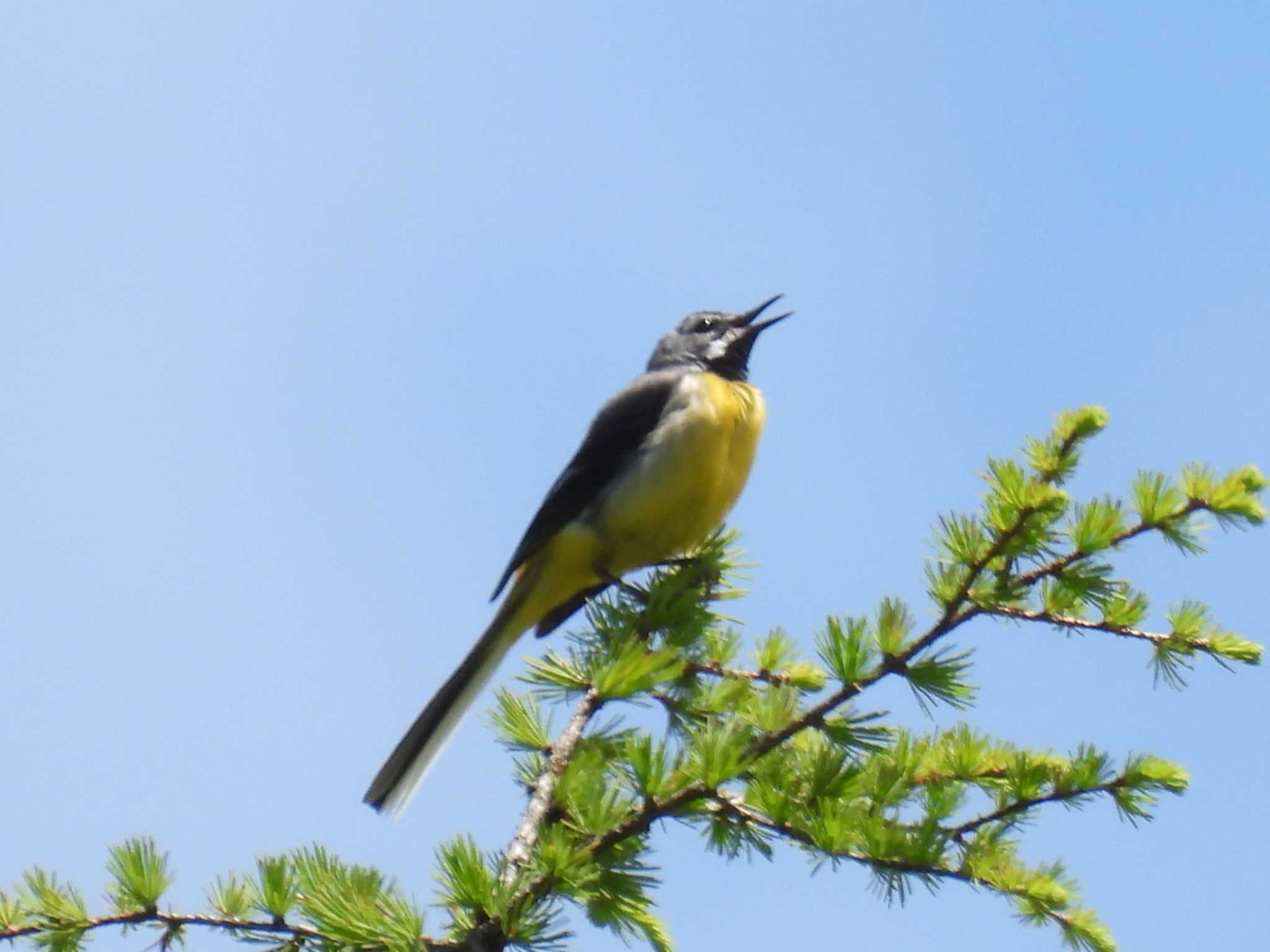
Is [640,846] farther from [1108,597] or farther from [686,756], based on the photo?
[1108,597]

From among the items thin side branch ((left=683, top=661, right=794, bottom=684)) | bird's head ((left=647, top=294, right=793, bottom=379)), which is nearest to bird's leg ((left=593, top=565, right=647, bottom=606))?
thin side branch ((left=683, top=661, right=794, bottom=684))

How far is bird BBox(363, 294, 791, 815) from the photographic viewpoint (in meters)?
6.08

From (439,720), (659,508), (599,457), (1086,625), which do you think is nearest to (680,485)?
(659,508)

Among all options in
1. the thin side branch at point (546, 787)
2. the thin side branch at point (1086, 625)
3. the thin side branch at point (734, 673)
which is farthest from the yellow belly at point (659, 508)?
the thin side branch at point (1086, 625)

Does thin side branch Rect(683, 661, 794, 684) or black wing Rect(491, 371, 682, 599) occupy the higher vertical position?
black wing Rect(491, 371, 682, 599)

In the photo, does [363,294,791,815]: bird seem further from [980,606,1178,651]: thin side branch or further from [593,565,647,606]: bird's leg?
[980,606,1178,651]: thin side branch

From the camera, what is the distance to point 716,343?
→ 7.51 m

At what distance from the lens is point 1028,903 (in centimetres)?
338

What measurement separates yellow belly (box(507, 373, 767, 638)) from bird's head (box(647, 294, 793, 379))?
0.80 m

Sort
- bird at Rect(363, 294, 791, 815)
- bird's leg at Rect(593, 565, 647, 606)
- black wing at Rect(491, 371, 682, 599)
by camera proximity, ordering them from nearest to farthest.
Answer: bird's leg at Rect(593, 565, 647, 606), bird at Rect(363, 294, 791, 815), black wing at Rect(491, 371, 682, 599)

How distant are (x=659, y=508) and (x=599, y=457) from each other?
1.97 ft

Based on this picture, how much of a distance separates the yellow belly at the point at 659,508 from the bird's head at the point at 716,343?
2.63ft

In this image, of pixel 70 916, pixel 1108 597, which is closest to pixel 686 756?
pixel 1108 597

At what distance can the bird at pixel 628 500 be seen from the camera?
19.9ft
